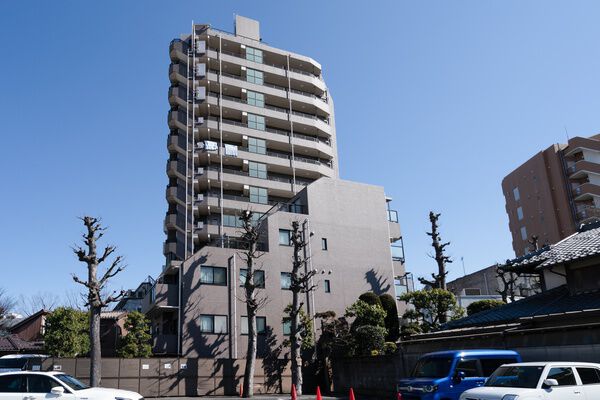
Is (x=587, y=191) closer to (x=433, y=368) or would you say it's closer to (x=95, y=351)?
(x=433, y=368)

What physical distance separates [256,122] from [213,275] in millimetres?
23396

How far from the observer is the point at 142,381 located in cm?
3039

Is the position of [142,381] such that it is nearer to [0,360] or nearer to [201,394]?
[201,394]

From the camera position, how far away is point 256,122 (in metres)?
56.8

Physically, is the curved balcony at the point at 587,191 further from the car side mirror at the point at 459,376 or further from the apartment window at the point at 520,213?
the car side mirror at the point at 459,376

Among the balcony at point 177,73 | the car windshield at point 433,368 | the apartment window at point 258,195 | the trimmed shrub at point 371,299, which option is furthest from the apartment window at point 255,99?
the car windshield at point 433,368

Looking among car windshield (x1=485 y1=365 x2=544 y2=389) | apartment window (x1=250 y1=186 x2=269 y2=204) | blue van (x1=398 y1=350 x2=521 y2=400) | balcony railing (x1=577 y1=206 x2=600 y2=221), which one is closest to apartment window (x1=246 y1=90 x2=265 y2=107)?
apartment window (x1=250 y1=186 x2=269 y2=204)

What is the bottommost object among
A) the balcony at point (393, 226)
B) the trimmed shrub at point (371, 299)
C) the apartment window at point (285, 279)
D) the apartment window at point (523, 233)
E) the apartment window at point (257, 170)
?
the trimmed shrub at point (371, 299)

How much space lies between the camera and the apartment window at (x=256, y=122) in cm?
5638

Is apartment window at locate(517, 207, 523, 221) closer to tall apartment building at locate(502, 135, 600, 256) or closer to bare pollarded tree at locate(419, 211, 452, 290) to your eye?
tall apartment building at locate(502, 135, 600, 256)

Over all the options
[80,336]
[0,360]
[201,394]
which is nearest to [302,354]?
[201,394]

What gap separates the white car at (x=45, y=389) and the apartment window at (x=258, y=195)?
132ft

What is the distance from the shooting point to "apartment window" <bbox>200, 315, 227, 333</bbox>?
1423 inches

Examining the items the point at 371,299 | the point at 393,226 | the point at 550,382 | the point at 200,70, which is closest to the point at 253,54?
the point at 200,70
